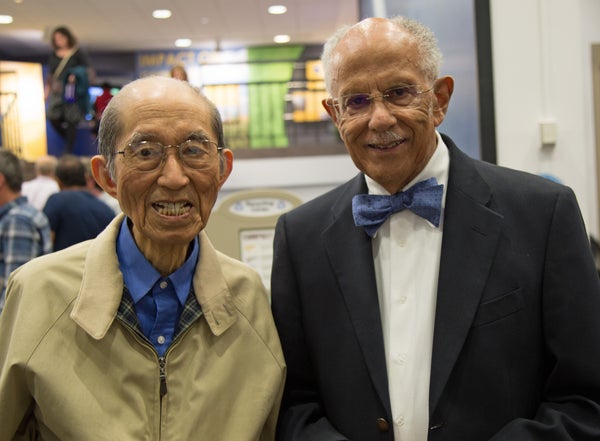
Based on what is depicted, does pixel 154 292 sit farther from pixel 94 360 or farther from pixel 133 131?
pixel 133 131

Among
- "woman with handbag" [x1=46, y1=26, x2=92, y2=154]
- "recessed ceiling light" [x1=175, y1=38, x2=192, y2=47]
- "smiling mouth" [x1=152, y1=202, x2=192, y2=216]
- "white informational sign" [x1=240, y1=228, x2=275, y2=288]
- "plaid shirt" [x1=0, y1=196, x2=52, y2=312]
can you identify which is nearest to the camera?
"smiling mouth" [x1=152, y1=202, x2=192, y2=216]

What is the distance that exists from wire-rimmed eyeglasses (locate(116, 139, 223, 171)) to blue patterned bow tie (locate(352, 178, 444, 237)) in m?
0.44

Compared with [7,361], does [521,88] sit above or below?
above

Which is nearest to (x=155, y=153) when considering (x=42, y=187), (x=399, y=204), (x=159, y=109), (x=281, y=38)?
(x=159, y=109)

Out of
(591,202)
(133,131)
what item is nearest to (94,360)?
(133,131)

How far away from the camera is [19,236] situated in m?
4.12

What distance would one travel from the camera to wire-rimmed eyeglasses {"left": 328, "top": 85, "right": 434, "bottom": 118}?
179cm

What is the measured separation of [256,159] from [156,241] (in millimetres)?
7676

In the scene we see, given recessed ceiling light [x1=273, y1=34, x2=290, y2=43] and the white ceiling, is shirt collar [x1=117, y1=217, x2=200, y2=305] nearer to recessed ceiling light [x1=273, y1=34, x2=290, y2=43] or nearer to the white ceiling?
the white ceiling

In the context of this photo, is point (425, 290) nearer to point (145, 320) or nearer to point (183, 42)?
point (145, 320)

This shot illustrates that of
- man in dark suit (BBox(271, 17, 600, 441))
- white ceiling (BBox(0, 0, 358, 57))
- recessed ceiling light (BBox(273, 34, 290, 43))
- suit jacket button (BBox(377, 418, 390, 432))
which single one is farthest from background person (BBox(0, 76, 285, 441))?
recessed ceiling light (BBox(273, 34, 290, 43))

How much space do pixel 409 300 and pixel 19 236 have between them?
9.89ft

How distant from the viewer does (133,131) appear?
5.72 feet

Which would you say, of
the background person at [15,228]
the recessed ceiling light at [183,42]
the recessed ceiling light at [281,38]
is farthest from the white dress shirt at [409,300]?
the recessed ceiling light at [281,38]
